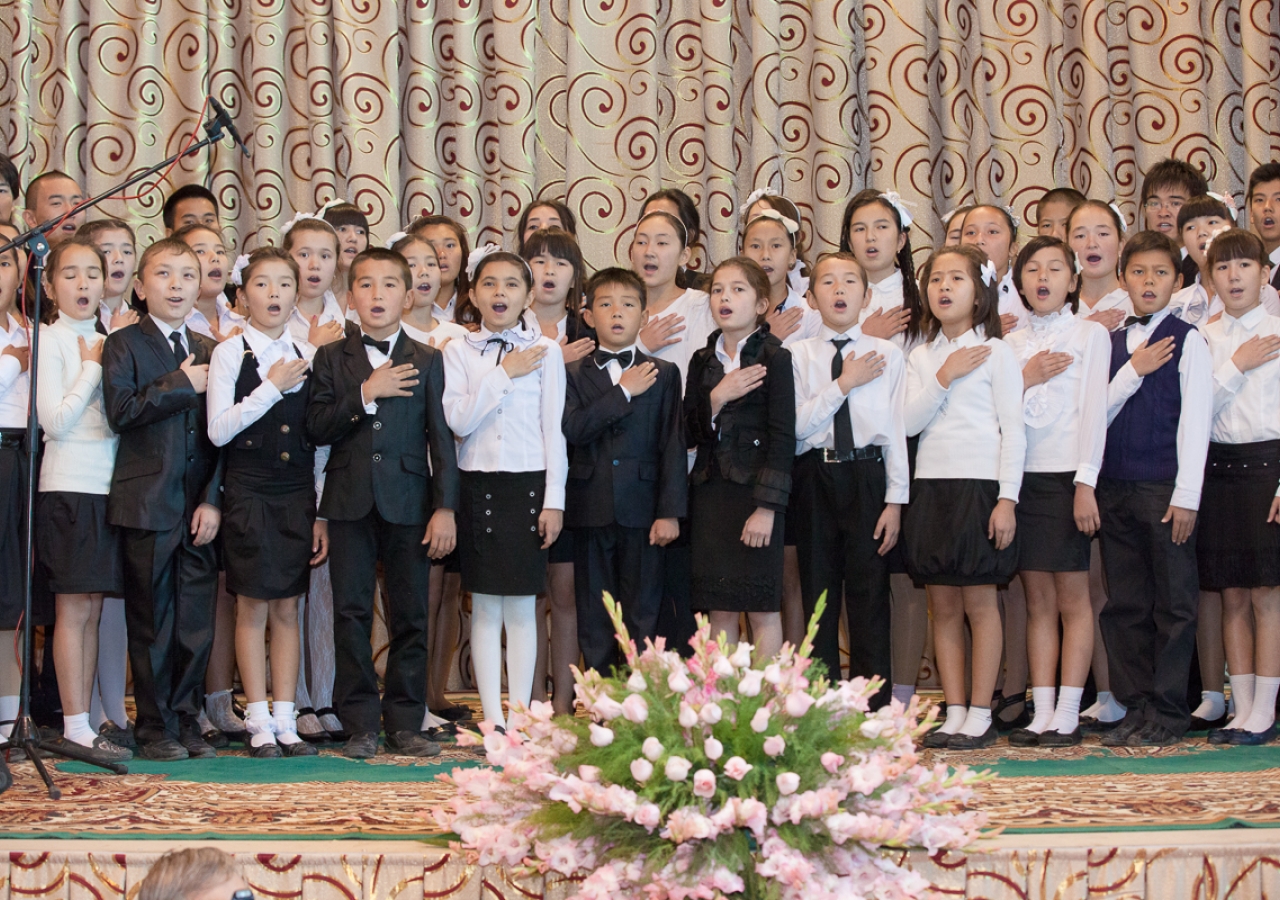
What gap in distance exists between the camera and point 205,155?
16.2 feet

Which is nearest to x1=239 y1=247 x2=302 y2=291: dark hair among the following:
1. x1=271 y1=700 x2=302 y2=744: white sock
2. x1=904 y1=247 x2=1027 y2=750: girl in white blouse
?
x1=271 y1=700 x2=302 y2=744: white sock

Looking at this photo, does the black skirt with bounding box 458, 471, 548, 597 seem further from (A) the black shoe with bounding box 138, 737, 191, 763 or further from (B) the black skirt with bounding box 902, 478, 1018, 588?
(B) the black skirt with bounding box 902, 478, 1018, 588

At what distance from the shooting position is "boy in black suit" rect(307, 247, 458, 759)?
3295 millimetres

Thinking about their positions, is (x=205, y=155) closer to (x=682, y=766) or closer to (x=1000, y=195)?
(x=1000, y=195)

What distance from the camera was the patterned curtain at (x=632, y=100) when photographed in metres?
4.84

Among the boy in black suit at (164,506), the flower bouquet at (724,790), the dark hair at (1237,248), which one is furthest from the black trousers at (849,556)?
the flower bouquet at (724,790)

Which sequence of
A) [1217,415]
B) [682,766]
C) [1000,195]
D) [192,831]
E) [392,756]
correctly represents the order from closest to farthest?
[682,766], [192,831], [392,756], [1217,415], [1000,195]

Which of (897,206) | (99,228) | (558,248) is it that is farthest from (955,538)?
(99,228)

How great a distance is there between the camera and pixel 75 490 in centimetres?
330

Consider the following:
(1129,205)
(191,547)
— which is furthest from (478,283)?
(1129,205)

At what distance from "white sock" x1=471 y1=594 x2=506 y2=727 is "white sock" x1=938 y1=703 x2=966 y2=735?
111 centimetres

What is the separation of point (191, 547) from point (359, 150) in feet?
6.59

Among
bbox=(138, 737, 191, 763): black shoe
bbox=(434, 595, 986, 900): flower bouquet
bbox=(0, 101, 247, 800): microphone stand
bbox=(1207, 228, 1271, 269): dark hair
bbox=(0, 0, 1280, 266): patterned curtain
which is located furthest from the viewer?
bbox=(0, 0, 1280, 266): patterned curtain

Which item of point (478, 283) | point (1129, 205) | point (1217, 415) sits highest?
point (1129, 205)
